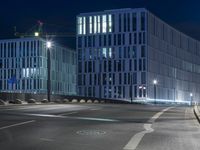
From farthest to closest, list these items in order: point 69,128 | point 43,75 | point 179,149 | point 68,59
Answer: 1. point 68,59
2. point 43,75
3. point 69,128
4. point 179,149

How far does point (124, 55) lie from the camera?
465 ft

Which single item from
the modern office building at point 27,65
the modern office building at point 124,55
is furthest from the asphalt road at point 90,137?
the modern office building at point 27,65

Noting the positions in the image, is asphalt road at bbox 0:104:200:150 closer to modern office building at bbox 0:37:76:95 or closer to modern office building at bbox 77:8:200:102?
modern office building at bbox 77:8:200:102

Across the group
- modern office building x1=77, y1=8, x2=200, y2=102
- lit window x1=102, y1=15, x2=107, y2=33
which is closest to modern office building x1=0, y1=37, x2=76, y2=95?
modern office building x1=77, y1=8, x2=200, y2=102

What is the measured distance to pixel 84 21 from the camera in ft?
484

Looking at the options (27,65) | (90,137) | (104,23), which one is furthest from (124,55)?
(90,137)

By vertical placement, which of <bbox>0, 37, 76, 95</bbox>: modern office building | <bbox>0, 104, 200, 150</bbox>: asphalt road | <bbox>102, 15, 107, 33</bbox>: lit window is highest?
<bbox>102, 15, 107, 33</bbox>: lit window

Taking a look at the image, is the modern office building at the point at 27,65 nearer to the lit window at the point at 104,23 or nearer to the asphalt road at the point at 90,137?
the lit window at the point at 104,23

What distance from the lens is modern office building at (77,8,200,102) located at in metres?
138

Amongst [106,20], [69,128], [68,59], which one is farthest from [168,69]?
[69,128]

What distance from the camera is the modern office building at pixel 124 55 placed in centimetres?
13775

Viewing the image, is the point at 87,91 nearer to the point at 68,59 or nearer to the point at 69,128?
the point at 68,59

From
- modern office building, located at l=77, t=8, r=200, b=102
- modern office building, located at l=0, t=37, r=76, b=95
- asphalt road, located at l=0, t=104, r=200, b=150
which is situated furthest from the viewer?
modern office building, located at l=0, t=37, r=76, b=95

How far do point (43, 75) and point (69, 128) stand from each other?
14295 centimetres
